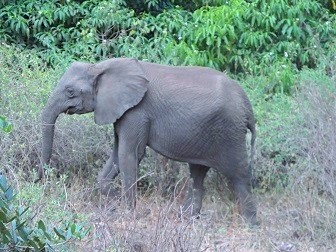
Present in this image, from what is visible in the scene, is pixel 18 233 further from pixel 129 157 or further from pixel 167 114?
A: pixel 167 114

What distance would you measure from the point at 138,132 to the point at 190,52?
2.78 metres

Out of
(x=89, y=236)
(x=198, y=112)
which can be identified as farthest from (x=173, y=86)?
(x=89, y=236)

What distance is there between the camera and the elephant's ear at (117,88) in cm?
923

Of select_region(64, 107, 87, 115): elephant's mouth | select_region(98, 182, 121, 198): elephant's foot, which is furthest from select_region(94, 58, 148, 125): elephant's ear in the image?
select_region(98, 182, 121, 198): elephant's foot

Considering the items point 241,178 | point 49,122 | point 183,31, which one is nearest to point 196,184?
point 241,178

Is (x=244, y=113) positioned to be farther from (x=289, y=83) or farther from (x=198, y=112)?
(x=289, y=83)

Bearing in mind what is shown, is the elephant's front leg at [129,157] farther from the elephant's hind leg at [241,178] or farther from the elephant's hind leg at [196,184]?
the elephant's hind leg at [241,178]

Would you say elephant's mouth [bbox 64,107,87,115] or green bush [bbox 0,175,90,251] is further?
elephant's mouth [bbox 64,107,87,115]

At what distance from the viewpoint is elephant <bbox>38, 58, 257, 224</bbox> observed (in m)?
9.17

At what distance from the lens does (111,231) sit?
6906 mm

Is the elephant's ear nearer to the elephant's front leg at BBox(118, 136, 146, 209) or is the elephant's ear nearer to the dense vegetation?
the elephant's front leg at BBox(118, 136, 146, 209)

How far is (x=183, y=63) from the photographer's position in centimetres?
1177

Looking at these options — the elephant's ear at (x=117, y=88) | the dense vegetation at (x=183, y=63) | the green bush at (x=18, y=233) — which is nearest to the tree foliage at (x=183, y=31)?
the dense vegetation at (x=183, y=63)

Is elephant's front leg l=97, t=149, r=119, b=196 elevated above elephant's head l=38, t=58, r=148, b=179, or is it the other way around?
elephant's head l=38, t=58, r=148, b=179
